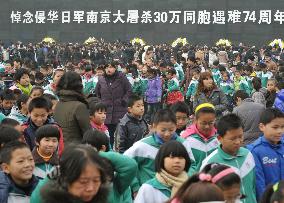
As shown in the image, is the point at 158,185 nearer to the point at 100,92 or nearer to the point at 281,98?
the point at 281,98

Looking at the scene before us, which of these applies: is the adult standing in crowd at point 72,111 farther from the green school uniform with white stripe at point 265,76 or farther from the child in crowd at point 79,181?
the green school uniform with white stripe at point 265,76

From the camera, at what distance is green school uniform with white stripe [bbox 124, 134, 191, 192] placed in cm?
523

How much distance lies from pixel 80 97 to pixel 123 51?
1904 cm

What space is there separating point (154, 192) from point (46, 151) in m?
1.00

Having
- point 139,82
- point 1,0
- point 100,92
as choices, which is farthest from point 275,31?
point 100,92

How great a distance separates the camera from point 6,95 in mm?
8070

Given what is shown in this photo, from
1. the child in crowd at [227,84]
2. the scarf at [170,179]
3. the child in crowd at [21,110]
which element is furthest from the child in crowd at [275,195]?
the child in crowd at [227,84]

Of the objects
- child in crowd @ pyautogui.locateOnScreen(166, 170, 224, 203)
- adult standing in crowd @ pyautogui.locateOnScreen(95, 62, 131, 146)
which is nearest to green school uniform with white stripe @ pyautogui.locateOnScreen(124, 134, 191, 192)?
child in crowd @ pyautogui.locateOnScreen(166, 170, 224, 203)

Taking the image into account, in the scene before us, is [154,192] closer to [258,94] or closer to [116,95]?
[258,94]

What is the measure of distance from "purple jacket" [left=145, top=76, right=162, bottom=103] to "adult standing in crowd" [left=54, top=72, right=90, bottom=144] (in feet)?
23.2

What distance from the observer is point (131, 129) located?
21.4ft

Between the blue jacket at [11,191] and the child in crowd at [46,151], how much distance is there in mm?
529

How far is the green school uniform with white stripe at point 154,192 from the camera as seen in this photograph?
4.27 m

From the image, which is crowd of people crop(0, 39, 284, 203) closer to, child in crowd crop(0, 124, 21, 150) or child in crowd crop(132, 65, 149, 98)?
child in crowd crop(0, 124, 21, 150)
